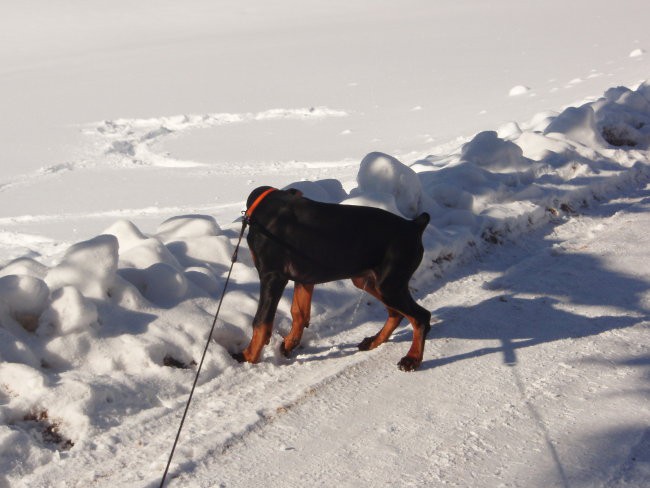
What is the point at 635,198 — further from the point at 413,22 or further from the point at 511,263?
the point at 413,22

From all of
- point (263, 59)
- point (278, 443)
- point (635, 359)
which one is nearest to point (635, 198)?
point (635, 359)


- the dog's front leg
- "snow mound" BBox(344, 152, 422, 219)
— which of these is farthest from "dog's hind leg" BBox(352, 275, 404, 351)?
"snow mound" BBox(344, 152, 422, 219)

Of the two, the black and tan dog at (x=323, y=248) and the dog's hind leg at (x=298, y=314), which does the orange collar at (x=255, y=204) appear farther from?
the dog's hind leg at (x=298, y=314)

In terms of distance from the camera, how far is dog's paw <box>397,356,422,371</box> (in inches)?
194

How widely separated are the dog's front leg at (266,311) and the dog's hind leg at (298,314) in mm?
243

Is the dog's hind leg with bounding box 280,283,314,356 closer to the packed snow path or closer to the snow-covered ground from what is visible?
the snow-covered ground

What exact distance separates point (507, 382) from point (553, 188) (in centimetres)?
371

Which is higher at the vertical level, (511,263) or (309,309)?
(309,309)

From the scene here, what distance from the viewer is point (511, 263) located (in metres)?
6.64

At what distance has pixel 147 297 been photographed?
5.26m

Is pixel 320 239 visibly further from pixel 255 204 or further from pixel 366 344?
pixel 366 344

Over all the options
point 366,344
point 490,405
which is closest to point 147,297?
point 366,344

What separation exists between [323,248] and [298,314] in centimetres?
56

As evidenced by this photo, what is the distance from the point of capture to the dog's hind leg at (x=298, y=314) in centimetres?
510
